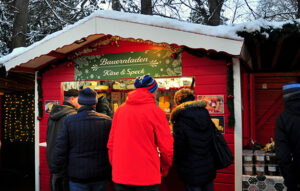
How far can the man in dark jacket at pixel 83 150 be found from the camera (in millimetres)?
2979

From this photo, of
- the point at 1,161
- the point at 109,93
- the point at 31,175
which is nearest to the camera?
the point at 109,93

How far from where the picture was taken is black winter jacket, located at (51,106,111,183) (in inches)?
117

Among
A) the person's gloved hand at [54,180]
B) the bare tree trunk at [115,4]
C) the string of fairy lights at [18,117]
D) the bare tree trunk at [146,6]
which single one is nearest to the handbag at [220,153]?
the person's gloved hand at [54,180]

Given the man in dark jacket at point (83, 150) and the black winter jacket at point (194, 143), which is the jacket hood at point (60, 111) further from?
the black winter jacket at point (194, 143)

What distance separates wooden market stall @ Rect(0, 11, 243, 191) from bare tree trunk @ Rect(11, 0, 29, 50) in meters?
4.78

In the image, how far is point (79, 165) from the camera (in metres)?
2.97

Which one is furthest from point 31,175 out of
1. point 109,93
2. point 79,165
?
point 79,165

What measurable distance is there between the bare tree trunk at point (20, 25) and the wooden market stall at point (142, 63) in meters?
4.78

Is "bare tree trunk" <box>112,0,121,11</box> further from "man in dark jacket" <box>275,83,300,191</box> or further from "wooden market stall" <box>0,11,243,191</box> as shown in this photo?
"man in dark jacket" <box>275,83,300,191</box>

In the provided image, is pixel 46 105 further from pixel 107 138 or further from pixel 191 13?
pixel 191 13

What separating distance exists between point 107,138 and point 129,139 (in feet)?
1.71

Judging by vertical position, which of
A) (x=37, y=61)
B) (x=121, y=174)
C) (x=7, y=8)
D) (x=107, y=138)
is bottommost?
(x=121, y=174)

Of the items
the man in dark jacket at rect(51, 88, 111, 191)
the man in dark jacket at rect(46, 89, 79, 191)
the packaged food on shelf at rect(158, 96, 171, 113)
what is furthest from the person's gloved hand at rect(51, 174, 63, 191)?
the packaged food on shelf at rect(158, 96, 171, 113)

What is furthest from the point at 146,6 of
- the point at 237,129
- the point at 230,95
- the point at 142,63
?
the point at 237,129
